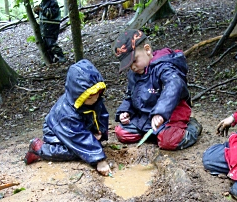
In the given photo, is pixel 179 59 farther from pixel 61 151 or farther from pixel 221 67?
pixel 221 67

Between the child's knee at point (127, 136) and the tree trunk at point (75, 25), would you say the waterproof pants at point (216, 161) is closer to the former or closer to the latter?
the child's knee at point (127, 136)

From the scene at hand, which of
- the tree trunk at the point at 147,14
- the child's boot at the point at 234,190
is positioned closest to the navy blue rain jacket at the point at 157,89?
the child's boot at the point at 234,190

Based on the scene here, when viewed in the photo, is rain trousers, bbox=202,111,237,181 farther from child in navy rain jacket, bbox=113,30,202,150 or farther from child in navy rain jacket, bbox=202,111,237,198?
child in navy rain jacket, bbox=113,30,202,150

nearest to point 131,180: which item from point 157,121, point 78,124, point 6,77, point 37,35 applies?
point 157,121

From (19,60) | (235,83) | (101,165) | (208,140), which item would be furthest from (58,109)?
(19,60)

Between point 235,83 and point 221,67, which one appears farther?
point 221,67

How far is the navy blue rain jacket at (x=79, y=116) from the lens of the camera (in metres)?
3.14

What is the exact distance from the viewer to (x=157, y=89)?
3566 millimetres

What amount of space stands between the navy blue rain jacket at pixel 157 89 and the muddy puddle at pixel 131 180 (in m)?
0.51

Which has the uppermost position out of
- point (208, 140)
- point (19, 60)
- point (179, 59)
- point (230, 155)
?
point (179, 59)

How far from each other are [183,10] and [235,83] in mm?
5160

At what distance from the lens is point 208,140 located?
3.65 m

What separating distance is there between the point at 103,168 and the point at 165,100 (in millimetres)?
883

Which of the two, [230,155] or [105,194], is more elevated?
[230,155]
